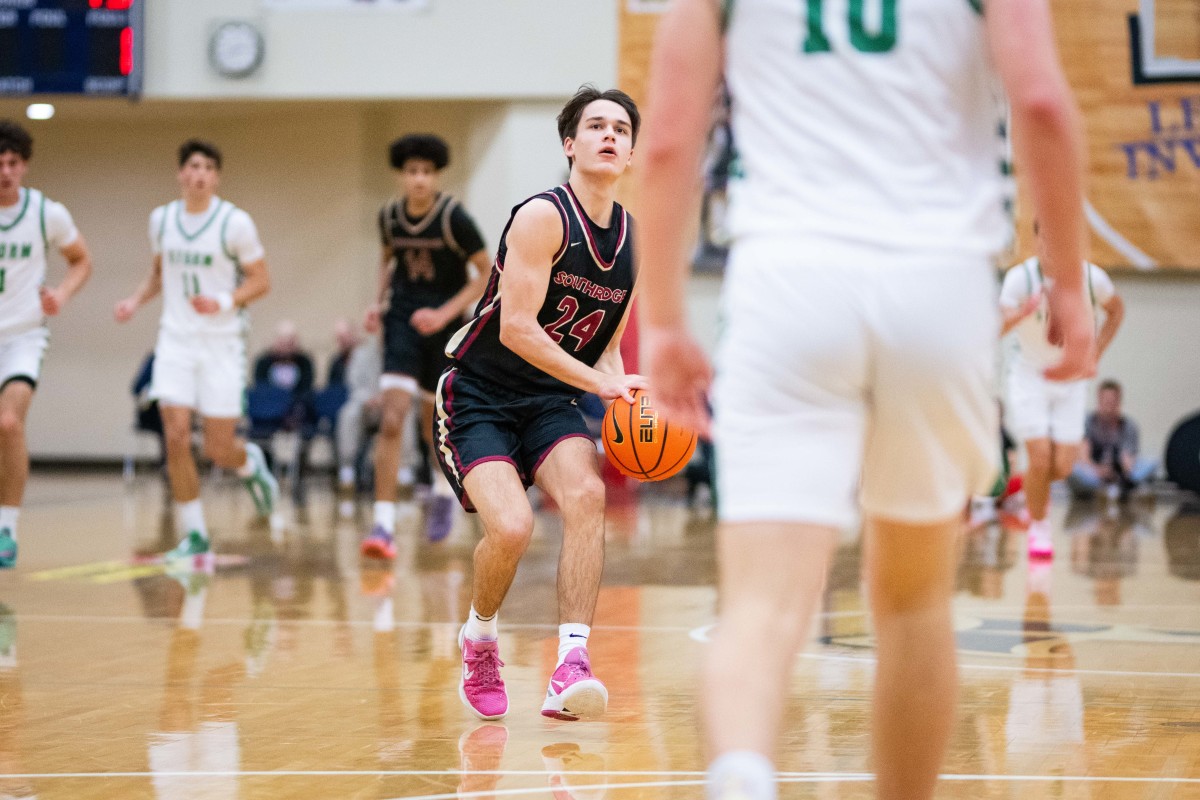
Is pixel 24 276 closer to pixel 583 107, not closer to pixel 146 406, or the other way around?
pixel 583 107

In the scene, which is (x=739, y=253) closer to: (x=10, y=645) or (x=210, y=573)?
(x=10, y=645)

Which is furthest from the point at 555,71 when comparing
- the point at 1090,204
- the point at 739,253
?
the point at 739,253

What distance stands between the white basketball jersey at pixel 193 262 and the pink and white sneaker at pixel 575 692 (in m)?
4.67

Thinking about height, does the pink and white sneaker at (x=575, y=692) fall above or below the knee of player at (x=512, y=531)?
below

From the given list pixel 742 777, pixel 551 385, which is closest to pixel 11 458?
pixel 551 385

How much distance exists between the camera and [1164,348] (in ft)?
48.9

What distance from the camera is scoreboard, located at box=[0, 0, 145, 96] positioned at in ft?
44.9

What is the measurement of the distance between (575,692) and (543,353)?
0.89 m

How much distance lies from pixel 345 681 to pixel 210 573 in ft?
10.8

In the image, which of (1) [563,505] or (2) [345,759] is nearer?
(2) [345,759]

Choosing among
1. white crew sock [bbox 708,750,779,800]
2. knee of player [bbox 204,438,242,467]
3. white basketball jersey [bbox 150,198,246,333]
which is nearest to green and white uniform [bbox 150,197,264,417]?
white basketball jersey [bbox 150,198,246,333]

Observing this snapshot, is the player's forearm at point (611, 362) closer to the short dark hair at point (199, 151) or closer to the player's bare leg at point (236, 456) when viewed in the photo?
the short dark hair at point (199, 151)

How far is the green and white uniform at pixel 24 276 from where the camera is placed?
25.6 feet

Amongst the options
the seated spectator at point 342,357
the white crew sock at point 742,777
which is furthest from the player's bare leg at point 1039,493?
the seated spectator at point 342,357
